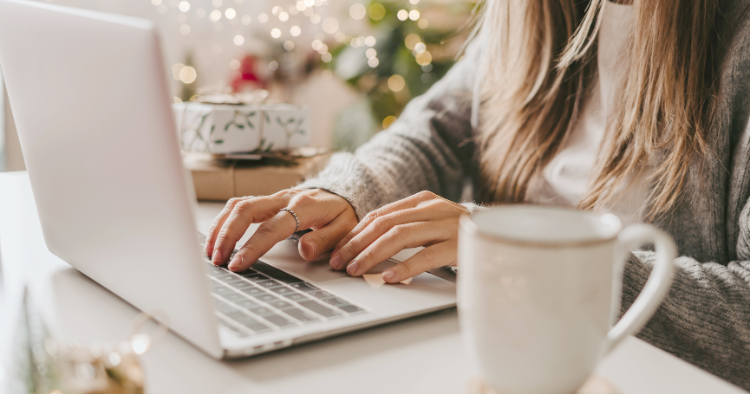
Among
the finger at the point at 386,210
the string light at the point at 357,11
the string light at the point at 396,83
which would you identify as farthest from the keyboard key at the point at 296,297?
the string light at the point at 357,11

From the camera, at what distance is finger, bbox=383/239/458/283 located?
444mm

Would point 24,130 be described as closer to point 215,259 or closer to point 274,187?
point 215,259

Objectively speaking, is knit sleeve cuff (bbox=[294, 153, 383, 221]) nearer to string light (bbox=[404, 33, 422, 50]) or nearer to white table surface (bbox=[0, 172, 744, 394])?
white table surface (bbox=[0, 172, 744, 394])

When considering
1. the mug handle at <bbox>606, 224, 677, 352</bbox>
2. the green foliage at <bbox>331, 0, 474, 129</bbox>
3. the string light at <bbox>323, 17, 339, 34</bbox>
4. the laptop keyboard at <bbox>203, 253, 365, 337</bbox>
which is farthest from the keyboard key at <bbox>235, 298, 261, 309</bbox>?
the string light at <bbox>323, 17, 339, 34</bbox>

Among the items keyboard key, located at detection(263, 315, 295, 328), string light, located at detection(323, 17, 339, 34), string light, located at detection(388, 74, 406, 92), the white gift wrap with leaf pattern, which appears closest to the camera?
keyboard key, located at detection(263, 315, 295, 328)

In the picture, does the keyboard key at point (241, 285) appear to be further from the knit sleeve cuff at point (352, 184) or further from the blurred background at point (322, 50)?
the blurred background at point (322, 50)

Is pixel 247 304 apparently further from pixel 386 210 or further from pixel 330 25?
pixel 330 25

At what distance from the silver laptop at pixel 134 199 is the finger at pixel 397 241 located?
0.06 feet

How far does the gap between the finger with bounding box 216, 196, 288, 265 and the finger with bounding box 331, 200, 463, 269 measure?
9cm

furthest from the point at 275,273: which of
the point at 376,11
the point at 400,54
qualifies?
the point at 376,11

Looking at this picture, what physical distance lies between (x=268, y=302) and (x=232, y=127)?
0.46 metres

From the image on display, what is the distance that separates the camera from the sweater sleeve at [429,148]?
82 centimetres

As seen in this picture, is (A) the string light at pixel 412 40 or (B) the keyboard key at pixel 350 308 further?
(A) the string light at pixel 412 40

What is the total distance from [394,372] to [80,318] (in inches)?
8.8
